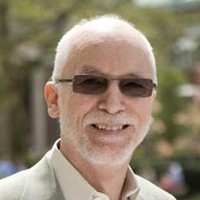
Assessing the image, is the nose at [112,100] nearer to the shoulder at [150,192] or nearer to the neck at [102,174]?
the neck at [102,174]

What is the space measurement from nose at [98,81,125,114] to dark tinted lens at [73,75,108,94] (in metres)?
0.02

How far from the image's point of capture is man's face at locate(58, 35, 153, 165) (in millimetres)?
2391

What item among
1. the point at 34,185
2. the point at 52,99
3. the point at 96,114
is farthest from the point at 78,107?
the point at 34,185

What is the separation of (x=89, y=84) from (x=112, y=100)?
0.30ft

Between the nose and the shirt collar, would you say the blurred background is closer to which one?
the shirt collar

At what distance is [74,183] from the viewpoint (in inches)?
95.0

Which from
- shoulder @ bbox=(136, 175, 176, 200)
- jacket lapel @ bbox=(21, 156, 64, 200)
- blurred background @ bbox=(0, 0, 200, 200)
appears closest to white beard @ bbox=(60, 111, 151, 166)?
jacket lapel @ bbox=(21, 156, 64, 200)

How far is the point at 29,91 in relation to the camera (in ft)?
112

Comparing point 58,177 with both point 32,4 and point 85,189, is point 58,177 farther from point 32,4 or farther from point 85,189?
point 32,4

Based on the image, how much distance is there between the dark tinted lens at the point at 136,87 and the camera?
240 cm

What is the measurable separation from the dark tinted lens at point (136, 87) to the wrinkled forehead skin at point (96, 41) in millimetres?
54

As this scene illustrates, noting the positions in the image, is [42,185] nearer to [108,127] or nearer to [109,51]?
[108,127]

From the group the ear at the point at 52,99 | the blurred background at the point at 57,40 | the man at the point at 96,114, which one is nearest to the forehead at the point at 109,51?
the man at the point at 96,114

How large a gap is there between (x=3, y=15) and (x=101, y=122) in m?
14.2
